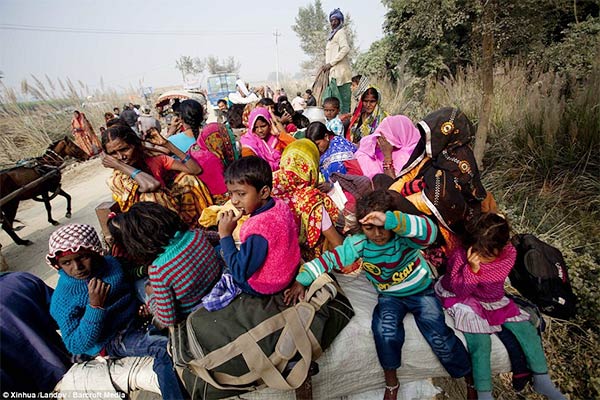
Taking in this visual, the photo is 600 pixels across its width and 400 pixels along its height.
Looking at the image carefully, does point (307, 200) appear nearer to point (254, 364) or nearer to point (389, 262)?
point (389, 262)

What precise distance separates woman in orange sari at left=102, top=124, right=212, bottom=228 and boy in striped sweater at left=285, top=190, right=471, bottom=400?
1.41m

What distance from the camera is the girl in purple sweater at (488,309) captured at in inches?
64.7

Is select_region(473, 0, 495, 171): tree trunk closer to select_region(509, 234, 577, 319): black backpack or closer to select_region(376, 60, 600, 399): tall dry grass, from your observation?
select_region(376, 60, 600, 399): tall dry grass

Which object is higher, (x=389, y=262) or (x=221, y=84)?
(x=221, y=84)

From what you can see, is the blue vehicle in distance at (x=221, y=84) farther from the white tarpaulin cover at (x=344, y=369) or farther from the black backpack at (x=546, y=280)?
the black backpack at (x=546, y=280)

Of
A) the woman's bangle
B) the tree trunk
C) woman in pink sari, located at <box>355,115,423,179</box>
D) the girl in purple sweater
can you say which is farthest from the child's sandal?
the tree trunk

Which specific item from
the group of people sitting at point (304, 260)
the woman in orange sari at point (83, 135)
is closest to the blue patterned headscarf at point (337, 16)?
the group of people sitting at point (304, 260)

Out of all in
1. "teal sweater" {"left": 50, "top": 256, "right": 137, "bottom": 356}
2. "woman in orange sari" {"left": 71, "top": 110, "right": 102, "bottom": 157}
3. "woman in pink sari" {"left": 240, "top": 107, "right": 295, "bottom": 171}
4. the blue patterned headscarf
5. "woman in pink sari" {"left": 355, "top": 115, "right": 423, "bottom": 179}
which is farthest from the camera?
"woman in orange sari" {"left": 71, "top": 110, "right": 102, "bottom": 157}

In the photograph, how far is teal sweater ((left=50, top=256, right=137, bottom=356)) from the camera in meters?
1.63

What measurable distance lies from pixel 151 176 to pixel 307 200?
50.5 inches

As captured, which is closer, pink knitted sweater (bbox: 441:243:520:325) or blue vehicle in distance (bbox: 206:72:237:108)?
pink knitted sweater (bbox: 441:243:520:325)

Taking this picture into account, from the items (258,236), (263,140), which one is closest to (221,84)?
(263,140)

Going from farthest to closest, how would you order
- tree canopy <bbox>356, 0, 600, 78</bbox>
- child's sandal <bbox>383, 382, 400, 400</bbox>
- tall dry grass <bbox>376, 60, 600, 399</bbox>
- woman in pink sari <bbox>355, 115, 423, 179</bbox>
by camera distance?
tree canopy <bbox>356, 0, 600, 78</bbox> < woman in pink sari <bbox>355, 115, 423, 179</bbox> < tall dry grass <bbox>376, 60, 600, 399</bbox> < child's sandal <bbox>383, 382, 400, 400</bbox>

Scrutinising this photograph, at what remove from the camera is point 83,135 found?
8836mm
